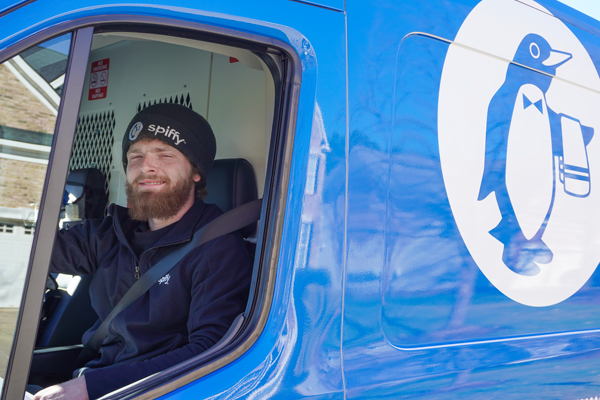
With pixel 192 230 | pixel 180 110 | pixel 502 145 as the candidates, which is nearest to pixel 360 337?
pixel 502 145

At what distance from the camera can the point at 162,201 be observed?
219 centimetres

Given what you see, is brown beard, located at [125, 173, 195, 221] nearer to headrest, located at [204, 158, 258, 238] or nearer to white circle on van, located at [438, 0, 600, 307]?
headrest, located at [204, 158, 258, 238]

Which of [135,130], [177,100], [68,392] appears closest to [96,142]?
[177,100]

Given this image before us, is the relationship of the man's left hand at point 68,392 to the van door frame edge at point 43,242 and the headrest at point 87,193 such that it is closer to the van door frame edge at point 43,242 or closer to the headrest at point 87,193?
the van door frame edge at point 43,242

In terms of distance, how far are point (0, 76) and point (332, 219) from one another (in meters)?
0.74

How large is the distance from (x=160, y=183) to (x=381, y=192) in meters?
1.13

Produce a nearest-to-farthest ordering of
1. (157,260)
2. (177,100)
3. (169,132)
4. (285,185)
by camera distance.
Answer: (285,185), (157,260), (169,132), (177,100)

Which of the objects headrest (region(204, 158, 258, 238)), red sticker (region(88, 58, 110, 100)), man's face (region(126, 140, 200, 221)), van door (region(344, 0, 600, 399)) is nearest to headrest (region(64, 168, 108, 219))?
red sticker (region(88, 58, 110, 100))

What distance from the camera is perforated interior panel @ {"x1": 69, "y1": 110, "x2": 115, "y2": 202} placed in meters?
3.14

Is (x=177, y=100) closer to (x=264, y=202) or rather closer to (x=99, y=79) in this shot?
(x=99, y=79)

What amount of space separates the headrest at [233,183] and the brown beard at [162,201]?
12 cm

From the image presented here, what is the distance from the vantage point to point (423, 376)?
1398mm

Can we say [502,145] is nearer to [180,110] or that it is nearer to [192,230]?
[192,230]

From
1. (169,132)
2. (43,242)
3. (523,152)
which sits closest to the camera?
(43,242)
